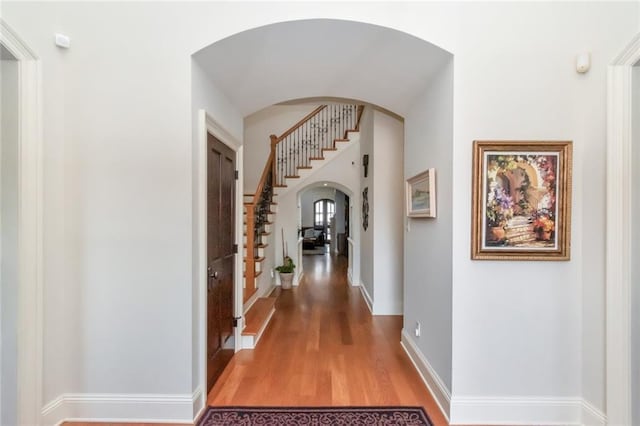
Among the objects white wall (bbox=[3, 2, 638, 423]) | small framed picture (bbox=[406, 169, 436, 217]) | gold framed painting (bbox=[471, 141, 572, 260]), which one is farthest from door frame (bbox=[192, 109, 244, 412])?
gold framed painting (bbox=[471, 141, 572, 260])

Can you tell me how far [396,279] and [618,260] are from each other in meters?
2.54

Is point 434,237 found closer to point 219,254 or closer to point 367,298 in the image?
point 219,254

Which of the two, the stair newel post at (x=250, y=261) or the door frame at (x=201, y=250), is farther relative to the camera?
the stair newel post at (x=250, y=261)

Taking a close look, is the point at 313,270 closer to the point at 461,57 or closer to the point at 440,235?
the point at 440,235

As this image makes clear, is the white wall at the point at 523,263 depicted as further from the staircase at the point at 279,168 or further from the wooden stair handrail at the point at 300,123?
the wooden stair handrail at the point at 300,123

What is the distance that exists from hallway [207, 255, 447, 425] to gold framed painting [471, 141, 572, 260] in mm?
1263

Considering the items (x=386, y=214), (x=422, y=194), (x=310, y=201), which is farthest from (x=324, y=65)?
(x=310, y=201)

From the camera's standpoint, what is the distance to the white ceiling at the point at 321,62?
1.98 m

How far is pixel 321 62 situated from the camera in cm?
231

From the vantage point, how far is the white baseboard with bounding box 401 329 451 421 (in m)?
2.04

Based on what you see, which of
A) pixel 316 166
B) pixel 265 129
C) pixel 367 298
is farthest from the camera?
pixel 265 129

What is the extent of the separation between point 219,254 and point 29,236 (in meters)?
1.18

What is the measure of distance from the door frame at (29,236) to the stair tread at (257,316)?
1.59 m

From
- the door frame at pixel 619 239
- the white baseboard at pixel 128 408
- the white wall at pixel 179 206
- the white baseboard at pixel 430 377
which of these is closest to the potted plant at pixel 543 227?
the white wall at pixel 179 206
